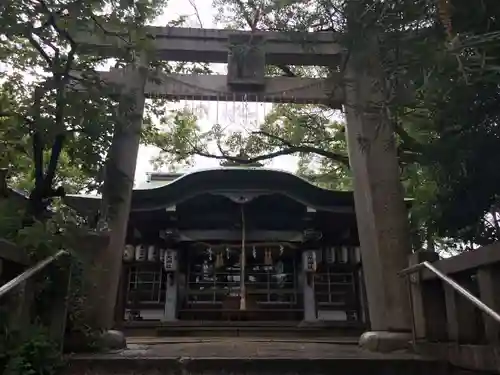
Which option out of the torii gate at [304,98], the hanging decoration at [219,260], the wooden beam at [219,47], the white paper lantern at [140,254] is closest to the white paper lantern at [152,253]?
the white paper lantern at [140,254]

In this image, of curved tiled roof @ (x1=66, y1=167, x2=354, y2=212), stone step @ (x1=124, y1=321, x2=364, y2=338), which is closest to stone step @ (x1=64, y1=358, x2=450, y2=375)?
stone step @ (x1=124, y1=321, x2=364, y2=338)

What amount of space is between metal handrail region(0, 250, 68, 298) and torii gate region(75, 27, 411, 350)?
1.20 m

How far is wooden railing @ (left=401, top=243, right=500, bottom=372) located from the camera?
2.97 meters

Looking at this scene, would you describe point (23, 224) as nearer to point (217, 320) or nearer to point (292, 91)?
Result: point (292, 91)

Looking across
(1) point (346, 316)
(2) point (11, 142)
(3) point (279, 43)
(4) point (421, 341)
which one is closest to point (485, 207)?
(4) point (421, 341)

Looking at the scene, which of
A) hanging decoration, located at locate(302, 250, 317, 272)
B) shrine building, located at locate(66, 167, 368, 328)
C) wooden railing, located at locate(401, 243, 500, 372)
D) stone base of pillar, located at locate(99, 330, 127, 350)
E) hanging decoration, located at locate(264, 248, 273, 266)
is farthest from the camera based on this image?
hanging decoration, located at locate(264, 248, 273, 266)

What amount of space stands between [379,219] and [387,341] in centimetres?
125

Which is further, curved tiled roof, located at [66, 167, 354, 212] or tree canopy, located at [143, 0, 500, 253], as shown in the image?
curved tiled roof, located at [66, 167, 354, 212]

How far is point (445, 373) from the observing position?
11.5 ft

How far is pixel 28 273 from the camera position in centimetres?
317

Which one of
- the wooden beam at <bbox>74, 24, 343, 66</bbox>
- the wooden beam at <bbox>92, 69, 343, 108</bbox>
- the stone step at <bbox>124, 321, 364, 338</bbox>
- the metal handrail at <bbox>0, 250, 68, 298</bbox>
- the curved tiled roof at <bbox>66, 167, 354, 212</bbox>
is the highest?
the wooden beam at <bbox>74, 24, 343, 66</bbox>

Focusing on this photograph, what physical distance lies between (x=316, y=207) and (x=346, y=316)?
91.5 inches

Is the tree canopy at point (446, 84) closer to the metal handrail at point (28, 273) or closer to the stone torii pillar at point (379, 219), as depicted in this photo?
the stone torii pillar at point (379, 219)

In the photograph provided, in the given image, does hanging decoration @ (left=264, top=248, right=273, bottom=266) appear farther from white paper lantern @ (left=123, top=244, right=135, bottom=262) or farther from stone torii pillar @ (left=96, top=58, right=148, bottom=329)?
stone torii pillar @ (left=96, top=58, right=148, bottom=329)
